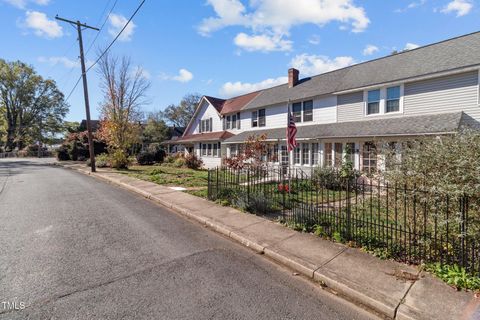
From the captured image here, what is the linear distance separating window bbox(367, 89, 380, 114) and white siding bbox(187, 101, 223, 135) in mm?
15609

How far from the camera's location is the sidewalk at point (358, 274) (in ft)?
10.9

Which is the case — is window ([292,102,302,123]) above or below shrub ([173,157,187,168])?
above

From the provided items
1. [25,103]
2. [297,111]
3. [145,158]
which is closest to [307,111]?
[297,111]

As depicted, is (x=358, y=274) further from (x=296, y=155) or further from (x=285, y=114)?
(x=285, y=114)

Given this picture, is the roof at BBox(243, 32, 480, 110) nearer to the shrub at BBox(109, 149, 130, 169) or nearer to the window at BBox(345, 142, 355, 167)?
the window at BBox(345, 142, 355, 167)

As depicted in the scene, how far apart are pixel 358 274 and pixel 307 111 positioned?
16.3 meters

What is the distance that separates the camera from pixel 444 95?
41.5 ft

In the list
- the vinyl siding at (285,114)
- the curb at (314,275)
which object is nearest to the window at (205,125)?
the vinyl siding at (285,114)

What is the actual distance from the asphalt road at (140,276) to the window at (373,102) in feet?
43.2

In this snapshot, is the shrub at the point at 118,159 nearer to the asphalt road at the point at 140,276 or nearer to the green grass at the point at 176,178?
the green grass at the point at 176,178

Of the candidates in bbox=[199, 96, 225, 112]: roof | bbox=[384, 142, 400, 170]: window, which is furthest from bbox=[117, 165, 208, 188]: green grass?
bbox=[199, 96, 225, 112]: roof

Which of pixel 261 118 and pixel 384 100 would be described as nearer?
pixel 384 100

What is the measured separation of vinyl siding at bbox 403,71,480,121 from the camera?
11773 millimetres

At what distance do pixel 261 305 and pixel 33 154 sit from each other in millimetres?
65188
